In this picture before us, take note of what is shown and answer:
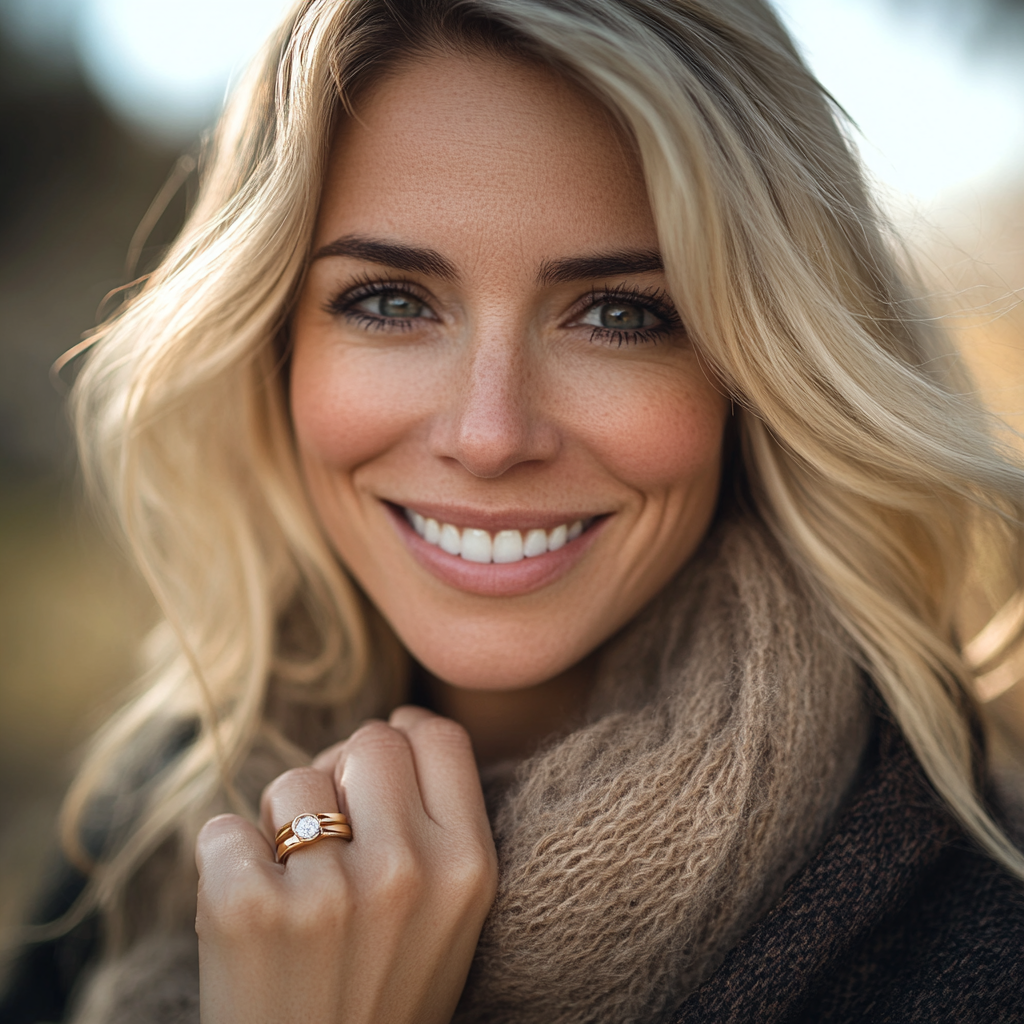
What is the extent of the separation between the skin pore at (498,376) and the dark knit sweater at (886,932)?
59 cm

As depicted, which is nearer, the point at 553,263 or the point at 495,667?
the point at 553,263

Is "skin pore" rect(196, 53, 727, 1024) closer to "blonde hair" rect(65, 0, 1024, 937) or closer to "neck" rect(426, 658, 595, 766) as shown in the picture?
"blonde hair" rect(65, 0, 1024, 937)

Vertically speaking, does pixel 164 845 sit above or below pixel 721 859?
below

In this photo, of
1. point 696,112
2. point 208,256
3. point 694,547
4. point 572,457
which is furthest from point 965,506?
point 208,256

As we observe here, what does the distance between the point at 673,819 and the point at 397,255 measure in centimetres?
111

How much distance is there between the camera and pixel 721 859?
4.28ft

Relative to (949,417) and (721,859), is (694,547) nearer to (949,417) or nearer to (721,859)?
(949,417)

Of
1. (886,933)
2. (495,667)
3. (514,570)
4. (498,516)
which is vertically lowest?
(886,933)

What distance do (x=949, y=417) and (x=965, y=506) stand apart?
0.76 feet

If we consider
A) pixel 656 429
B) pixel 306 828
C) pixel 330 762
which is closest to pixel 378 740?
pixel 330 762

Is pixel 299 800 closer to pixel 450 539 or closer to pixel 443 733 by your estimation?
pixel 443 733

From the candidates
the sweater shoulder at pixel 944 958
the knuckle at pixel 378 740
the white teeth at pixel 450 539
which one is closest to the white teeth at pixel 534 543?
the white teeth at pixel 450 539

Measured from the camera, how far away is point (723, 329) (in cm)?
138

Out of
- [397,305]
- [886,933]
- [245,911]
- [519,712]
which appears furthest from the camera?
[519,712]
